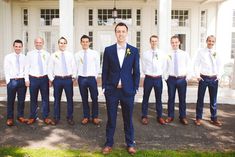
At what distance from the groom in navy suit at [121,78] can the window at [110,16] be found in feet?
34.8

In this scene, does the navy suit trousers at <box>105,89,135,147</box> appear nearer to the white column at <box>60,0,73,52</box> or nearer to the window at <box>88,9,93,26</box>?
the white column at <box>60,0,73,52</box>

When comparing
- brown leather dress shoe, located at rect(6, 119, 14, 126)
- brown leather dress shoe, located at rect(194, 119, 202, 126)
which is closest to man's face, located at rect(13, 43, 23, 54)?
brown leather dress shoe, located at rect(6, 119, 14, 126)

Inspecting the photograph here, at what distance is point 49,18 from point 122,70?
11395 millimetres

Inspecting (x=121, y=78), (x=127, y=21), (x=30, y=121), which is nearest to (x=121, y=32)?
(x=121, y=78)

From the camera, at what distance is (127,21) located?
50.7 ft

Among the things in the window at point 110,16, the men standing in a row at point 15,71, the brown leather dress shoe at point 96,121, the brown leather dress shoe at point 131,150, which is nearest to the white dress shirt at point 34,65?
the men standing in a row at point 15,71

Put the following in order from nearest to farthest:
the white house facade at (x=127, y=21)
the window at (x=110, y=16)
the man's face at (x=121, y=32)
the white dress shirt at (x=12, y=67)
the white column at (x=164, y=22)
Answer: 1. the man's face at (x=121, y=32)
2. the white dress shirt at (x=12, y=67)
3. the white column at (x=164, y=22)
4. the white house facade at (x=127, y=21)
5. the window at (x=110, y=16)

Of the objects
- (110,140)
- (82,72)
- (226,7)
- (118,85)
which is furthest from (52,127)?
(226,7)

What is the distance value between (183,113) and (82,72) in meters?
2.43

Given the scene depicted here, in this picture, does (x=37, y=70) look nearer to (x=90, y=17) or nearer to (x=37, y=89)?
(x=37, y=89)

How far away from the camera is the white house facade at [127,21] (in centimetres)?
1502

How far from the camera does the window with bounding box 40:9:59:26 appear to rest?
1548 cm

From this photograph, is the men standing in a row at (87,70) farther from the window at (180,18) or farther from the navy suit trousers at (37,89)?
the window at (180,18)

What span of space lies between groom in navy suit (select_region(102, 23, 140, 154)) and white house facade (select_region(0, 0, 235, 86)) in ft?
32.9
